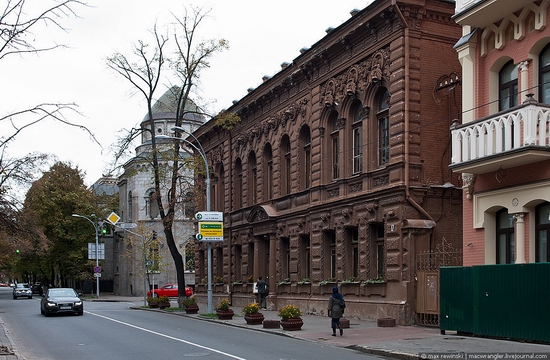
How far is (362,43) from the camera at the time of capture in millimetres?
26125

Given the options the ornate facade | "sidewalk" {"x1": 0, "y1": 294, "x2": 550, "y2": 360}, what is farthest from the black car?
the ornate facade

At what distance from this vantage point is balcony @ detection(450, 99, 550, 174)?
53.4 feet

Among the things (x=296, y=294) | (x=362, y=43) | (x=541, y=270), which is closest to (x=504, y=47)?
(x=541, y=270)

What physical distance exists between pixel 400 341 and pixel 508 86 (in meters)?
7.37

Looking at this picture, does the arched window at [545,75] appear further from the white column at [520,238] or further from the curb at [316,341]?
the curb at [316,341]

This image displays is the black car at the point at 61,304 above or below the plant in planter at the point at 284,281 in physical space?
below

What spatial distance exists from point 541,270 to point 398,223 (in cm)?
814

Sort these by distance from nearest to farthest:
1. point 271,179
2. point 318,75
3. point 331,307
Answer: point 331,307
point 318,75
point 271,179

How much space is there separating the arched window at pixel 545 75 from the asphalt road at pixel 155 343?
7.65 meters

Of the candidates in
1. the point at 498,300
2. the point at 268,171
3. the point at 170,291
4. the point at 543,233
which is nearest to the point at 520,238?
the point at 543,233

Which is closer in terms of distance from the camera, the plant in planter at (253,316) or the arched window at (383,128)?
the arched window at (383,128)

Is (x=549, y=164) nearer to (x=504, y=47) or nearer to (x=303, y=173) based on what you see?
(x=504, y=47)

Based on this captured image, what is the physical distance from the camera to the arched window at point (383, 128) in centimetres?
2494

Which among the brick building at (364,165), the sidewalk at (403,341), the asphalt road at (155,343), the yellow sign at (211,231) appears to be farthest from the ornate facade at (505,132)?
the yellow sign at (211,231)
